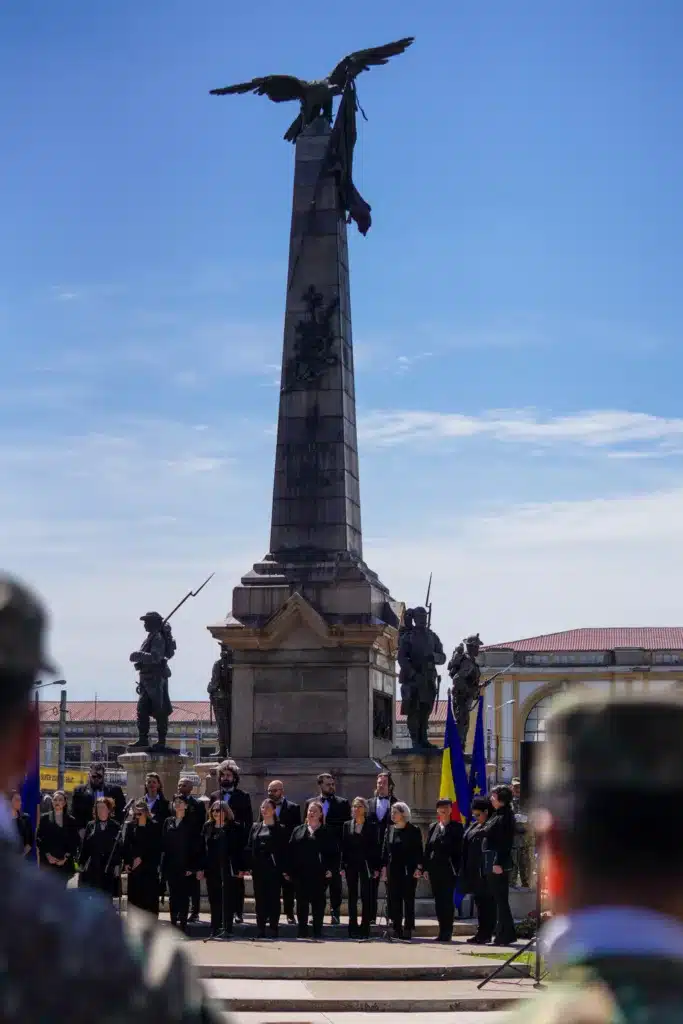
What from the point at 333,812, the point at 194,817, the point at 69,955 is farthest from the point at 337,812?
the point at 69,955

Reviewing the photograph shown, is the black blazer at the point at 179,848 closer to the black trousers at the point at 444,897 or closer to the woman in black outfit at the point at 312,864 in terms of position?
the woman in black outfit at the point at 312,864

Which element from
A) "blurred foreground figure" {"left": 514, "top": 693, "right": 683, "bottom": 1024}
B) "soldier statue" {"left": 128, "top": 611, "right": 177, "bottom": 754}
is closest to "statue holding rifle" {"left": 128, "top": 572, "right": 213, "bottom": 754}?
"soldier statue" {"left": 128, "top": 611, "right": 177, "bottom": 754}

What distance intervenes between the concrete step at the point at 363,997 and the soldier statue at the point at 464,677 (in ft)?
33.3

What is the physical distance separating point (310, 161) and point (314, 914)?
11.4m

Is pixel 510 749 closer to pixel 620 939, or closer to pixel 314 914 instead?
pixel 314 914

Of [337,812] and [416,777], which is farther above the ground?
[416,777]

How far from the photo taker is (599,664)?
92.6 meters

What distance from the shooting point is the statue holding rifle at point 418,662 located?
2328 cm

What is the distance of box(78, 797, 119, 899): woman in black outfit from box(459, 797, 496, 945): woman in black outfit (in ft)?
12.6

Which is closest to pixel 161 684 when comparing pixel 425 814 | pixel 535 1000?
pixel 425 814

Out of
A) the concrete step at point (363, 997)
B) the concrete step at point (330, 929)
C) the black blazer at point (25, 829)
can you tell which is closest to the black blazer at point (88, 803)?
the black blazer at point (25, 829)

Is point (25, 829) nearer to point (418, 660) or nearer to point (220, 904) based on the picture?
point (220, 904)

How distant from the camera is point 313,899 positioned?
1892 centimetres

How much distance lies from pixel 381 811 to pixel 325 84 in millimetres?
11558
